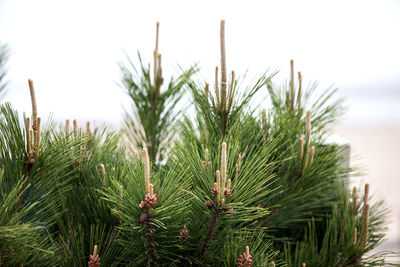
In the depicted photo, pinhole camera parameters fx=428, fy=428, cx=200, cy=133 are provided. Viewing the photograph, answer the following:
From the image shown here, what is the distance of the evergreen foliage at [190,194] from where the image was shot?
0.30 metres

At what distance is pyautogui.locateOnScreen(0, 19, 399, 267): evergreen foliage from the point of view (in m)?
0.30

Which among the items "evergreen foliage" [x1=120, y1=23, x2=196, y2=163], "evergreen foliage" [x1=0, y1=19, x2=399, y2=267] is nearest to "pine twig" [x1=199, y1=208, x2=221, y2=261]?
"evergreen foliage" [x1=0, y1=19, x2=399, y2=267]

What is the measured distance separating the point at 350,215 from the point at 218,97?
0.18 m

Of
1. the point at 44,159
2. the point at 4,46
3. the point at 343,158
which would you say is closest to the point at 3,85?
the point at 4,46

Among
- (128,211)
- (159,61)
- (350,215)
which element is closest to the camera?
(128,211)

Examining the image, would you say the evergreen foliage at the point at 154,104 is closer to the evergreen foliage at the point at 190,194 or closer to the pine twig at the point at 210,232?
the evergreen foliage at the point at 190,194

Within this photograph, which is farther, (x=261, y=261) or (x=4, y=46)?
(x=4, y=46)

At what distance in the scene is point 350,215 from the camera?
0.42 meters

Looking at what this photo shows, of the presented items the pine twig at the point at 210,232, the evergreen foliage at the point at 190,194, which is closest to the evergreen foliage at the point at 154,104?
the evergreen foliage at the point at 190,194

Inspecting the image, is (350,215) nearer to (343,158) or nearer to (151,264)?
(343,158)

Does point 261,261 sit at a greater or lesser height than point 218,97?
→ lesser

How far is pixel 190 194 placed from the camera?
33 cm

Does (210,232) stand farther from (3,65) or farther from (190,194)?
(3,65)

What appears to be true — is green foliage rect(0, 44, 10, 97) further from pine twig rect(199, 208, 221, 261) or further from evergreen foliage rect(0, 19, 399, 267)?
pine twig rect(199, 208, 221, 261)
